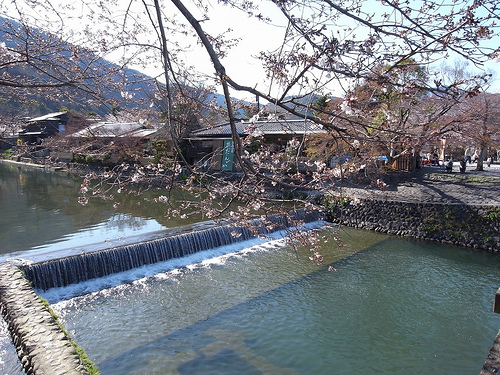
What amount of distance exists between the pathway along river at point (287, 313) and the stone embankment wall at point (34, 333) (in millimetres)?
469

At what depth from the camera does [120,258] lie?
275 inches

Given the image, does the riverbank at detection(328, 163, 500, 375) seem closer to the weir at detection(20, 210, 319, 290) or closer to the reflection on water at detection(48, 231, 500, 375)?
the reflection on water at detection(48, 231, 500, 375)

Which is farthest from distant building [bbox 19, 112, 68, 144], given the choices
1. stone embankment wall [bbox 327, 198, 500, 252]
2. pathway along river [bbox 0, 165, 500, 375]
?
stone embankment wall [bbox 327, 198, 500, 252]

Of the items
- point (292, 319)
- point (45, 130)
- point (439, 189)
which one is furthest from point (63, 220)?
point (45, 130)

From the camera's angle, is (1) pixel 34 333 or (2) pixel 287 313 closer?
(1) pixel 34 333

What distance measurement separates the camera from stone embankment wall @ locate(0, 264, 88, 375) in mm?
3346

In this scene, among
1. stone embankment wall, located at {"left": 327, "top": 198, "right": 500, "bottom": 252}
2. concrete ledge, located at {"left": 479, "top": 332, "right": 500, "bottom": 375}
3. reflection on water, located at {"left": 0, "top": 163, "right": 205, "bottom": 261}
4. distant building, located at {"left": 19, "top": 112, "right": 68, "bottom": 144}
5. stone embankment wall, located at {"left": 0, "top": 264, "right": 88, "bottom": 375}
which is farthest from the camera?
distant building, located at {"left": 19, "top": 112, "right": 68, "bottom": 144}

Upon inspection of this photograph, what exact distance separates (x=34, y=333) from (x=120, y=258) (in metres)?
3.07

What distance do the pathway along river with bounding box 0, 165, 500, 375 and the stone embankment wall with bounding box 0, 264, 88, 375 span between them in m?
0.47

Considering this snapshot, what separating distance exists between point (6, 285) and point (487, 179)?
13.8 meters

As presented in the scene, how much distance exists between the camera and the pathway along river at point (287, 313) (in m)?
4.44

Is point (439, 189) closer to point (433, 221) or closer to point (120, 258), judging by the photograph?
point (433, 221)

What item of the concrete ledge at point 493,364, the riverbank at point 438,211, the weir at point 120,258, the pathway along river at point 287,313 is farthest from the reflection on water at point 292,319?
the concrete ledge at point 493,364

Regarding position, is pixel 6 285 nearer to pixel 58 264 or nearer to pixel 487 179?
pixel 58 264
